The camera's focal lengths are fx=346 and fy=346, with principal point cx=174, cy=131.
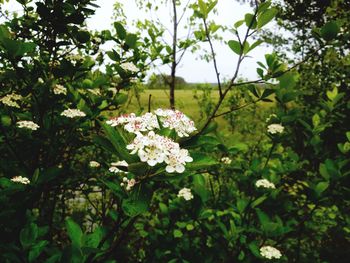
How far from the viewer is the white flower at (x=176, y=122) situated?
164cm

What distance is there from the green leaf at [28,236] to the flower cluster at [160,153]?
0.93 meters

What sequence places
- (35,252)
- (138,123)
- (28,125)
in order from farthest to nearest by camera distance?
(28,125)
(35,252)
(138,123)

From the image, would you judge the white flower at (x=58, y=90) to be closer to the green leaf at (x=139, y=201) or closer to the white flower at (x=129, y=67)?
the white flower at (x=129, y=67)

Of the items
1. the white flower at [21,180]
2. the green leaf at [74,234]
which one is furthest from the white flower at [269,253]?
the white flower at [21,180]

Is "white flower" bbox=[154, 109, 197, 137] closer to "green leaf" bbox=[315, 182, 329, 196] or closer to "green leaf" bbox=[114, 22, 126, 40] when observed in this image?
"green leaf" bbox=[114, 22, 126, 40]

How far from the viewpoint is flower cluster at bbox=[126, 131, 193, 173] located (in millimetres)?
1326

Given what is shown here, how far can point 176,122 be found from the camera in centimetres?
165

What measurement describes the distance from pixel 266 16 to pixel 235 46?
23 cm

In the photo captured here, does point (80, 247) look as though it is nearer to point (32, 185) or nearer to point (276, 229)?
point (32, 185)

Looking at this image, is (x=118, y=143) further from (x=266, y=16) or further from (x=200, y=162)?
(x=266, y=16)

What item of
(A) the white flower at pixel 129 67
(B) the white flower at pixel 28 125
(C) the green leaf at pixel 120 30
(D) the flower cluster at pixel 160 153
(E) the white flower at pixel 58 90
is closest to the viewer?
(D) the flower cluster at pixel 160 153

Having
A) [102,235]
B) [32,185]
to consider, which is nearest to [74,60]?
[32,185]

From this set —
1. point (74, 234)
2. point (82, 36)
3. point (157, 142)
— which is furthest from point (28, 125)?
point (157, 142)

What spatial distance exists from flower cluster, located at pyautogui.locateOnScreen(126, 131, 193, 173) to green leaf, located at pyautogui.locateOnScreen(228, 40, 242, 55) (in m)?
0.88
